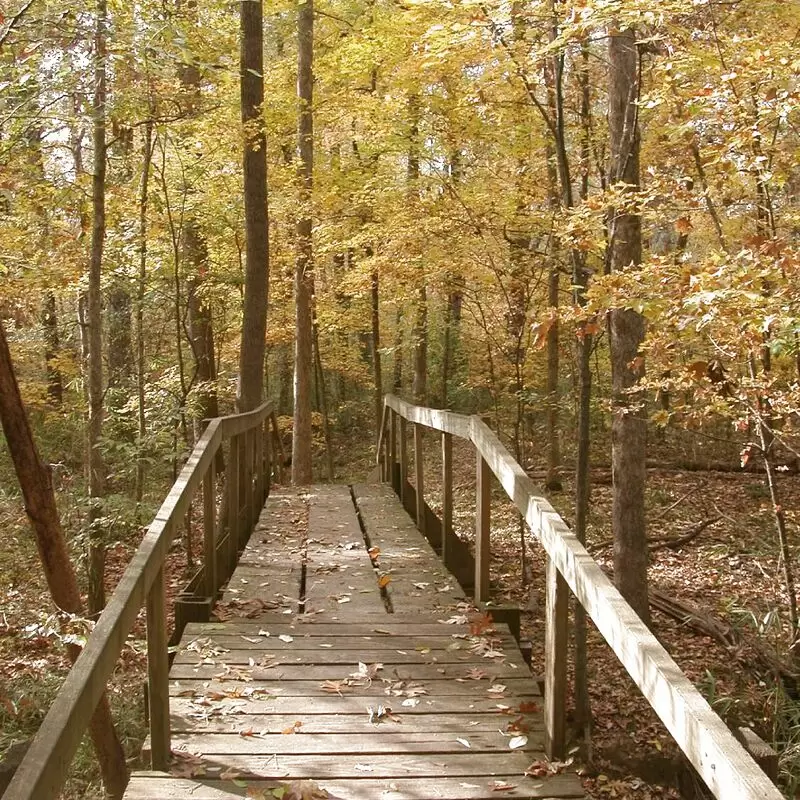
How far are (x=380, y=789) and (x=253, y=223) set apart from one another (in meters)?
8.55

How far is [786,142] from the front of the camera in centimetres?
812

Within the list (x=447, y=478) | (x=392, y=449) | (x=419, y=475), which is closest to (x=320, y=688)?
(x=447, y=478)

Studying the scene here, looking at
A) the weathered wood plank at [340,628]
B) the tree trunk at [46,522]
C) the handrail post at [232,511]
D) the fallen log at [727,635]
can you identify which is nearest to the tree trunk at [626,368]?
the fallen log at [727,635]

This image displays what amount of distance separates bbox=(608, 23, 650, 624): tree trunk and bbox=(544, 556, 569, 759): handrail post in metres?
3.99

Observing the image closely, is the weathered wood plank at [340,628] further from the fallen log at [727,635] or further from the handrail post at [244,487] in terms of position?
the fallen log at [727,635]

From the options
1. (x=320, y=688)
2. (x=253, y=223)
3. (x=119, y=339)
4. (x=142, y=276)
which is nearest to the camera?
(x=320, y=688)

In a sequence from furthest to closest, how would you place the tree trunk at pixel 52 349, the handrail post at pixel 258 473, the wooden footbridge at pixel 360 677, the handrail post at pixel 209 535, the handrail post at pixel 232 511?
the tree trunk at pixel 52 349 → the handrail post at pixel 258 473 → the handrail post at pixel 232 511 → the handrail post at pixel 209 535 → the wooden footbridge at pixel 360 677

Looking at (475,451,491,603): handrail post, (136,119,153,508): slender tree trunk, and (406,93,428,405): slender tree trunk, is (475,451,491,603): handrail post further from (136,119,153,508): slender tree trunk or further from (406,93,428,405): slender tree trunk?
(406,93,428,405): slender tree trunk

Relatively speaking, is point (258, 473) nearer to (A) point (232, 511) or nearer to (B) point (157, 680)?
(A) point (232, 511)

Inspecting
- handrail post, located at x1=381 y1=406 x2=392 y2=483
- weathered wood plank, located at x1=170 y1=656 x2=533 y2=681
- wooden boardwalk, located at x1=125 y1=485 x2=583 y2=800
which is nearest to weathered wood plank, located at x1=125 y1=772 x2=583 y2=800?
wooden boardwalk, located at x1=125 y1=485 x2=583 y2=800

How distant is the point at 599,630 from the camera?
319 cm

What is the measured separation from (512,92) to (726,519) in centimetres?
710

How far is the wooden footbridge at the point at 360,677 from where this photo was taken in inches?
93.0

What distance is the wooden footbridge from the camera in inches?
93.0
